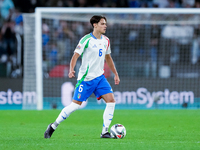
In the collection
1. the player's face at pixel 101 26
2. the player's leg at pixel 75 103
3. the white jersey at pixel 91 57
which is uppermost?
the player's face at pixel 101 26

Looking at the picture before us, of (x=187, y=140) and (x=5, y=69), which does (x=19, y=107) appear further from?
(x=187, y=140)

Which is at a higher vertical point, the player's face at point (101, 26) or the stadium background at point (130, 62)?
the player's face at point (101, 26)

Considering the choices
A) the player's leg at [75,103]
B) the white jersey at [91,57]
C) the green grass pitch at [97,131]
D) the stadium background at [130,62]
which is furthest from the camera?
the stadium background at [130,62]

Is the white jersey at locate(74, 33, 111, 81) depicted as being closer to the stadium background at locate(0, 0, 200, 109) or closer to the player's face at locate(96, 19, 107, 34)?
the player's face at locate(96, 19, 107, 34)

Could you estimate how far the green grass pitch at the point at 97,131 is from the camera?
590 cm

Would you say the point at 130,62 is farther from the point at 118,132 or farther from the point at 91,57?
the point at 118,132

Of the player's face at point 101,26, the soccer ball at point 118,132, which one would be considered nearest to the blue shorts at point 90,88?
the soccer ball at point 118,132

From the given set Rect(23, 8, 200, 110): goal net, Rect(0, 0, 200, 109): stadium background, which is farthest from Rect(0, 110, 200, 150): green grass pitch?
Rect(0, 0, 200, 109): stadium background

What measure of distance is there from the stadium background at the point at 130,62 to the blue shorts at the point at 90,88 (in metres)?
6.71

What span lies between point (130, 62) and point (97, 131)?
686 cm

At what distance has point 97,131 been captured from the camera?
8.01 metres

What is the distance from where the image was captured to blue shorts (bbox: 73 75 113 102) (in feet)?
22.4

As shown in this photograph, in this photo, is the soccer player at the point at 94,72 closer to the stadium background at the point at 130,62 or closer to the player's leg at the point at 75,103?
the player's leg at the point at 75,103

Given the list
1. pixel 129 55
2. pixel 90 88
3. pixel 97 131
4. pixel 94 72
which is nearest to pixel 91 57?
pixel 94 72
